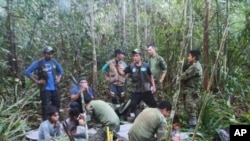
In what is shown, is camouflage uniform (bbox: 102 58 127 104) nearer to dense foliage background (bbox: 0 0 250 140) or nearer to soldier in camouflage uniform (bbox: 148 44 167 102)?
soldier in camouflage uniform (bbox: 148 44 167 102)

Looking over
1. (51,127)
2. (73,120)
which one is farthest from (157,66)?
(51,127)

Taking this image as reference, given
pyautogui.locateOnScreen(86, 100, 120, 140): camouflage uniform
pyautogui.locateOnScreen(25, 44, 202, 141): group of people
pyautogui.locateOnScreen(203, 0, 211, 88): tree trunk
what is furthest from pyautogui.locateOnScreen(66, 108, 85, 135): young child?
pyautogui.locateOnScreen(203, 0, 211, 88): tree trunk

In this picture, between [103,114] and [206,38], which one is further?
[206,38]

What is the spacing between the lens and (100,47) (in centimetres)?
1296

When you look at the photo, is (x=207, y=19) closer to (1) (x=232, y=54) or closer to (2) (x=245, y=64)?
(1) (x=232, y=54)

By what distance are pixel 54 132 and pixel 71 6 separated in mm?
6979

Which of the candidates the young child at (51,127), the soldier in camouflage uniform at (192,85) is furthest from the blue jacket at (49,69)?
the soldier in camouflage uniform at (192,85)

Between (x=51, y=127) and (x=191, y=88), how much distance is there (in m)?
2.95

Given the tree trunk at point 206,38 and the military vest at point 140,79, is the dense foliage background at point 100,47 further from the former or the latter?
the military vest at point 140,79

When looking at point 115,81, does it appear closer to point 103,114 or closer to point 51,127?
point 103,114

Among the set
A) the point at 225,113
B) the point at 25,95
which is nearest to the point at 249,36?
the point at 225,113

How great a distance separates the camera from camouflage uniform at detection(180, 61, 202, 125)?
7.29m

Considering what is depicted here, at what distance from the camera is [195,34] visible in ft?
34.0

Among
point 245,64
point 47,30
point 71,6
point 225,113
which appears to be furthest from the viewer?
point 71,6
